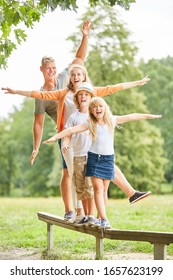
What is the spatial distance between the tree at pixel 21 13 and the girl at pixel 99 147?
771 mm

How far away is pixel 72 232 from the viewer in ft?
20.4

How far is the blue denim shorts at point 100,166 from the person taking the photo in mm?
3607

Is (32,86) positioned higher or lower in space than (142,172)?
higher

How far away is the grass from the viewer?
497 centimetres

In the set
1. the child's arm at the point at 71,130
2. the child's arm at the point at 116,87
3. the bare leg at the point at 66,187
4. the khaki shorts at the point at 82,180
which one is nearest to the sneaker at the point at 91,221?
the khaki shorts at the point at 82,180

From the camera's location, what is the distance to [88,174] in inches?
143

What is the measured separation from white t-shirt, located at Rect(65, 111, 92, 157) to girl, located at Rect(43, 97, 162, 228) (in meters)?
0.08

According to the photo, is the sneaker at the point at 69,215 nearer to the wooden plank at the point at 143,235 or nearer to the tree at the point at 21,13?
the wooden plank at the point at 143,235

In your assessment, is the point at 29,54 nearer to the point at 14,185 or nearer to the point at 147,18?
the point at 147,18

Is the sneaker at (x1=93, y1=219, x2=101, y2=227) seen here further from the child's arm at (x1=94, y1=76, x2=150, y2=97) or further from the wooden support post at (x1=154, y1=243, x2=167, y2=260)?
the child's arm at (x1=94, y1=76, x2=150, y2=97)

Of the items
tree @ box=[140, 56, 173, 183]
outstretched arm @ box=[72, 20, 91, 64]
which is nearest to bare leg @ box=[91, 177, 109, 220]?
outstretched arm @ box=[72, 20, 91, 64]

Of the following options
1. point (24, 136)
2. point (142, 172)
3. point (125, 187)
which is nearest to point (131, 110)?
point (142, 172)
